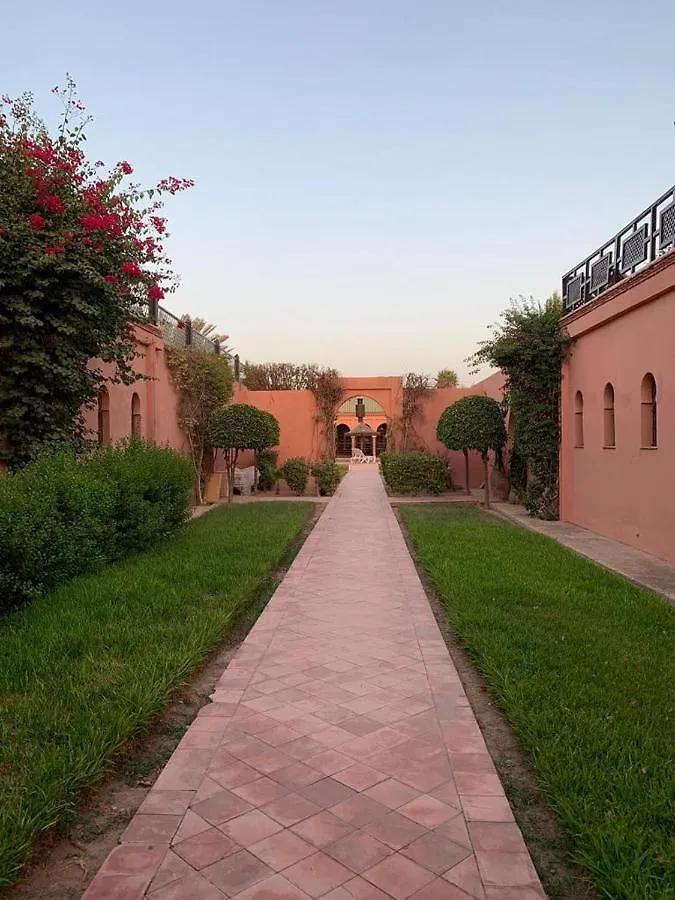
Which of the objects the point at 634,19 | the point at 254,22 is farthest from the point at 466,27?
the point at 254,22

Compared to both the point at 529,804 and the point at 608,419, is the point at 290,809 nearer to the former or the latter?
the point at 529,804

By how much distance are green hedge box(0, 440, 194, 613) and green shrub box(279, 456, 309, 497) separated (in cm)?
860

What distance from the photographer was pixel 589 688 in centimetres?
372

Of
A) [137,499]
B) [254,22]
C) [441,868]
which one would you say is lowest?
[441,868]

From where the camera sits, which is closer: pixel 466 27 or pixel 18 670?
pixel 18 670

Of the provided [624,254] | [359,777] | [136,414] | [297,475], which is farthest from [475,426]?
[359,777]

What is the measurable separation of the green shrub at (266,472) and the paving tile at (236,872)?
54.3 ft

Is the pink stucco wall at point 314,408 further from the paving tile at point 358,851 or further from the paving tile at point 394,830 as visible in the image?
the paving tile at point 358,851

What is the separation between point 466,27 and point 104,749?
431 inches

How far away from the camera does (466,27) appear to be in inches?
394

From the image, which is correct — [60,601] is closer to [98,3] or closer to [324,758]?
[324,758]

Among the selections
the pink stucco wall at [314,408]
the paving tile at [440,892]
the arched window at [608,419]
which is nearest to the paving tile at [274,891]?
the paving tile at [440,892]

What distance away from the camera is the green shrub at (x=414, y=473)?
17.0m

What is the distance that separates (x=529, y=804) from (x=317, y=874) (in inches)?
38.4
